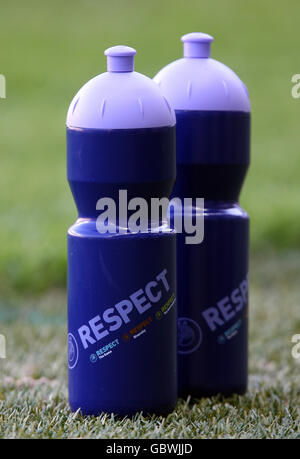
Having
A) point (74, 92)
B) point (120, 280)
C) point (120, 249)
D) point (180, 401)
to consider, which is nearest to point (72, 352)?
point (120, 280)

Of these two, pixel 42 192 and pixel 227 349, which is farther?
pixel 42 192

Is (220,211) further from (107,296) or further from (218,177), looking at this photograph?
(107,296)

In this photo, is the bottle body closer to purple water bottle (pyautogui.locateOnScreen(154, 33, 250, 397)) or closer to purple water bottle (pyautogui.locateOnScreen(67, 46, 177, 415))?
purple water bottle (pyautogui.locateOnScreen(67, 46, 177, 415))

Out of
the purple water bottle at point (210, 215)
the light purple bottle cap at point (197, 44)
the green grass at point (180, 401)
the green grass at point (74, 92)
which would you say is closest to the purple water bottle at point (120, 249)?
the green grass at point (180, 401)

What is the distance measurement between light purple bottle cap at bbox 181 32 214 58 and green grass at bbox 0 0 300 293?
2.98 m

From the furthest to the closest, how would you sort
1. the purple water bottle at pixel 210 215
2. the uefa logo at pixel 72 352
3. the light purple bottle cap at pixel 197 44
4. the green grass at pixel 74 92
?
the green grass at pixel 74 92 → the light purple bottle cap at pixel 197 44 → the purple water bottle at pixel 210 215 → the uefa logo at pixel 72 352

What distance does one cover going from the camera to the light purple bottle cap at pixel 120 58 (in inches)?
129

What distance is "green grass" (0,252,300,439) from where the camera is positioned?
127 inches

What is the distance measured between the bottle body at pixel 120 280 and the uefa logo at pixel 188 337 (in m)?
0.38

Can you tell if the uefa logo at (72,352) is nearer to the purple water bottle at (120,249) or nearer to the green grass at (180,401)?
the purple water bottle at (120,249)

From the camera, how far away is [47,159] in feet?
31.0
